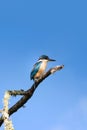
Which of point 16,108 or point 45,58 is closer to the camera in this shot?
point 16,108

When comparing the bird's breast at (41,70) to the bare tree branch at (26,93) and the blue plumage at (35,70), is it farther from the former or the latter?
the bare tree branch at (26,93)

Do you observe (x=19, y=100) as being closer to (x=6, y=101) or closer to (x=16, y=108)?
(x=16, y=108)

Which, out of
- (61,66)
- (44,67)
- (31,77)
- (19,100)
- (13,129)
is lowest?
(13,129)

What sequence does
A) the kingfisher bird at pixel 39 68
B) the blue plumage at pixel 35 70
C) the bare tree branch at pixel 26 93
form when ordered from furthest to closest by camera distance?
the blue plumage at pixel 35 70
the kingfisher bird at pixel 39 68
the bare tree branch at pixel 26 93

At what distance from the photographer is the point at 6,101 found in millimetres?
5039

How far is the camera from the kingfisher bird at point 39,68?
8497 millimetres

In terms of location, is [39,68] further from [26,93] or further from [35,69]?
[26,93]

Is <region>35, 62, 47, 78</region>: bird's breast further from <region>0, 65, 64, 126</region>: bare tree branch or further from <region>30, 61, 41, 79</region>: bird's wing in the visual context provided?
<region>0, 65, 64, 126</region>: bare tree branch

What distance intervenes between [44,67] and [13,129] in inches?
240

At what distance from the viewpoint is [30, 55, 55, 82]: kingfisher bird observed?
850 centimetres

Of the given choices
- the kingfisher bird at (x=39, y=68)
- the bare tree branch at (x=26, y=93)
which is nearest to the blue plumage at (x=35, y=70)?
the kingfisher bird at (x=39, y=68)

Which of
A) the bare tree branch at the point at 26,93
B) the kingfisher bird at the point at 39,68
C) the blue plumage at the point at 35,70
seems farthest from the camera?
the blue plumage at the point at 35,70

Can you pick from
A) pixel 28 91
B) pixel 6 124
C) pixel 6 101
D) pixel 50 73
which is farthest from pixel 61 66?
pixel 6 124

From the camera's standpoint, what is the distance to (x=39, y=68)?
352 inches
